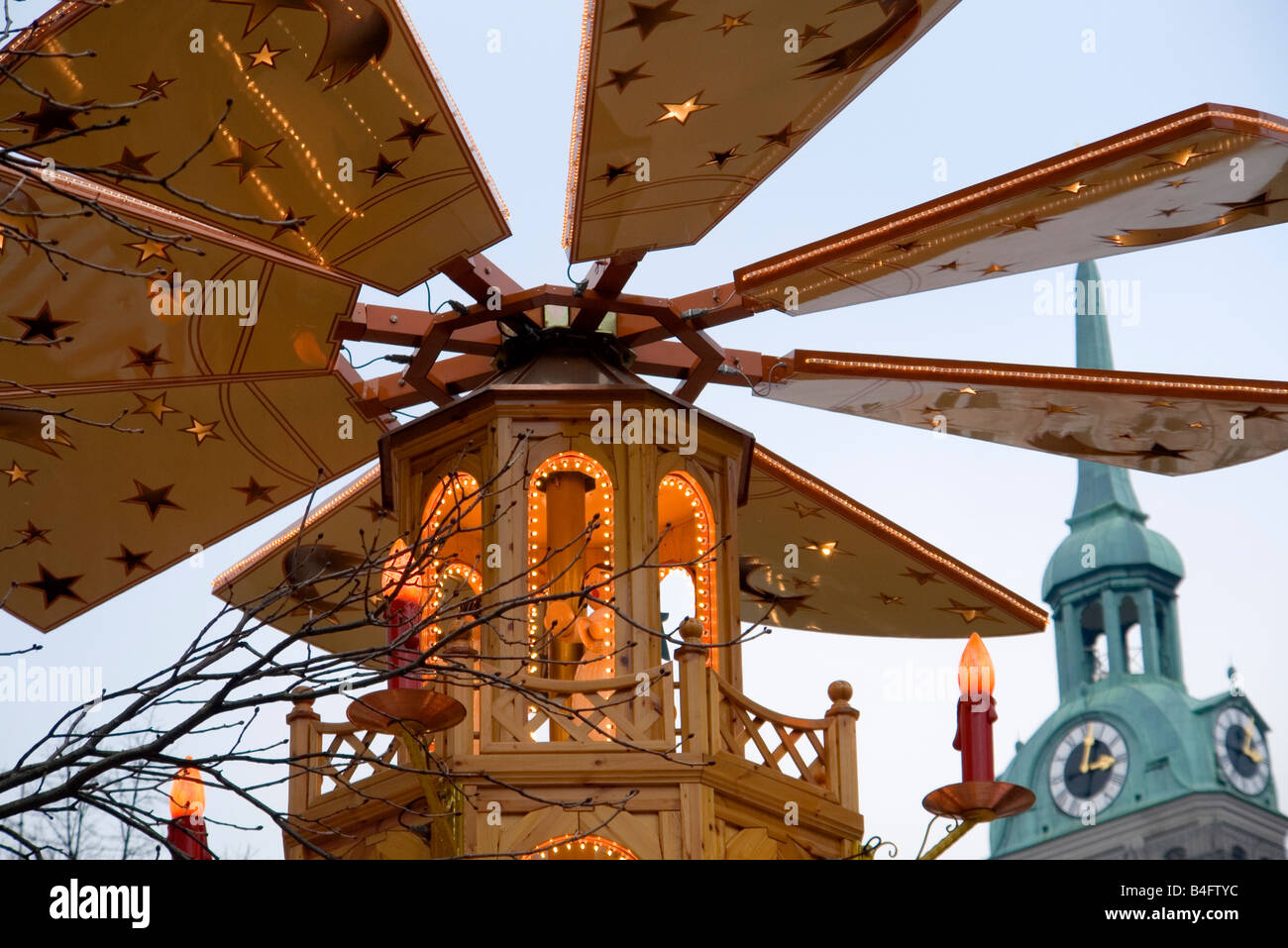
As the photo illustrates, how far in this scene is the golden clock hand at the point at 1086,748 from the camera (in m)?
106

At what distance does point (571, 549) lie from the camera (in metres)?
15.2

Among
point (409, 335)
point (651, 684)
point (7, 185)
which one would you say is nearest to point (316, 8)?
point (7, 185)

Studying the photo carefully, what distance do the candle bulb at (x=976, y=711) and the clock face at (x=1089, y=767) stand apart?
97.2m

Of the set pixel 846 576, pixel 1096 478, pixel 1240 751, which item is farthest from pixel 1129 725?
pixel 846 576

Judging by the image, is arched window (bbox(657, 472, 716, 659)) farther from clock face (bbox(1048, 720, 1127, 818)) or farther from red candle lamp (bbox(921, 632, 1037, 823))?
clock face (bbox(1048, 720, 1127, 818))

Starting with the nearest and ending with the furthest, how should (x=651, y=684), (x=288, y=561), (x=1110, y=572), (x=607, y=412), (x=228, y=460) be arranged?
(x=651, y=684) < (x=607, y=412) < (x=228, y=460) < (x=288, y=561) < (x=1110, y=572)

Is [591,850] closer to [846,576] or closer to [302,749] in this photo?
[302,749]

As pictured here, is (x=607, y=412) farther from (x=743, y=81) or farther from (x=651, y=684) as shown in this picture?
(x=743, y=81)

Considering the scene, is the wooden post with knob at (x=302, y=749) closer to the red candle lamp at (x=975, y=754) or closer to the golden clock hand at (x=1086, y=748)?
the red candle lamp at (x=975, y=754)

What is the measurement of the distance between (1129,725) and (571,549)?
9357 centimetres

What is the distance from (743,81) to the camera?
38.9ft

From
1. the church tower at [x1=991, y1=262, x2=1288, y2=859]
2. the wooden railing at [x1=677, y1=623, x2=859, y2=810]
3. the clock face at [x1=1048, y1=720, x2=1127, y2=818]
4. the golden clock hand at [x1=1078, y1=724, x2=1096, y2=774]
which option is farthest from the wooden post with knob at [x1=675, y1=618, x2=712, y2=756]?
the golden clock hand at [x1=1078, y1=724, x2=1096, y2=774]

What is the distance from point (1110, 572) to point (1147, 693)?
6452 millimetres
